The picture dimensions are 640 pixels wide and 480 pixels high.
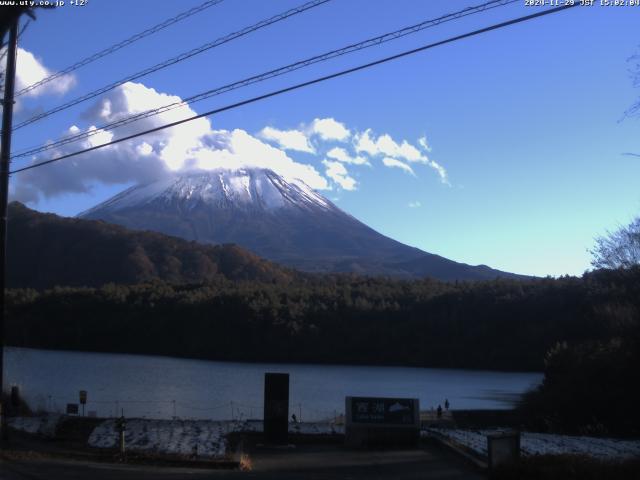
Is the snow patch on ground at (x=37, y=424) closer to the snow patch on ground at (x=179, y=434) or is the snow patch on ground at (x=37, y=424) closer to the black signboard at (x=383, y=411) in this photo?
the snow patch on ground at (x=179, y=434)

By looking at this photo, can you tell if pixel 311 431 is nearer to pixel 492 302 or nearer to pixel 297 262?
pixel 492 302

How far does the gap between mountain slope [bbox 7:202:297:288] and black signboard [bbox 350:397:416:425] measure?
369 feet

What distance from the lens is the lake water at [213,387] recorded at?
39219 millimetres

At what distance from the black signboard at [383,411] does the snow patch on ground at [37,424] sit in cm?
782

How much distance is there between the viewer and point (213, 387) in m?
51.7

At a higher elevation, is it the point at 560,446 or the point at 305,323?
the point at 305,323

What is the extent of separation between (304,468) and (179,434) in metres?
4.90

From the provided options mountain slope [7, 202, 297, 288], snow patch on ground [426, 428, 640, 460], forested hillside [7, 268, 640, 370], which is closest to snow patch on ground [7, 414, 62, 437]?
snow patch on ground [426, 428, 640, 460]

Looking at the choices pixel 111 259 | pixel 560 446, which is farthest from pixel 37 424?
pixel 111 259

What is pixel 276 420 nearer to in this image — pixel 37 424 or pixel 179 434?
pixel 179 434

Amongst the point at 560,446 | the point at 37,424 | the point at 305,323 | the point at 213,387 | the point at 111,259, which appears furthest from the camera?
the point at 111,259

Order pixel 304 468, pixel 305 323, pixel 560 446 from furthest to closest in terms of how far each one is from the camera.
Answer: pixel 305 323
pixel 560 446
pixel 304 468

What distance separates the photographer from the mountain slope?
13600 cm

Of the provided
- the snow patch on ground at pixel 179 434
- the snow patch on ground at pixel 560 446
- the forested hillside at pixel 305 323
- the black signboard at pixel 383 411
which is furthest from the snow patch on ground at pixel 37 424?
the forested hillside at pixel 305 323
